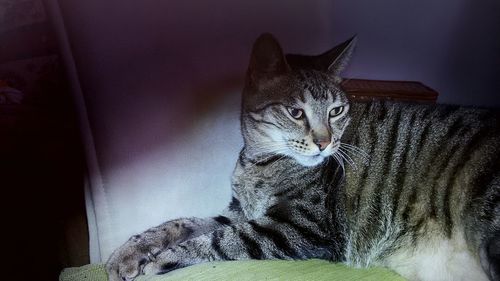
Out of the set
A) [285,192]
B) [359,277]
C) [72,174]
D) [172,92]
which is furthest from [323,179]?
[72,174]

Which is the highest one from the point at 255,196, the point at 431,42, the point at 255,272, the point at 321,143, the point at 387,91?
the point at 431,42

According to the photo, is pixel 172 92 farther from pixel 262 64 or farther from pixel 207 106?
pixel 262 64

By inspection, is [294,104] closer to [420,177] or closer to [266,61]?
[266,61]

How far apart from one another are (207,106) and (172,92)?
0.33ft

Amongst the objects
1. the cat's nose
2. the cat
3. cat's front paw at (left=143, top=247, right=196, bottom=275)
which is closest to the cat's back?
the cat

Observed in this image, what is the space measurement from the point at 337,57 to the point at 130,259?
2.07 feet

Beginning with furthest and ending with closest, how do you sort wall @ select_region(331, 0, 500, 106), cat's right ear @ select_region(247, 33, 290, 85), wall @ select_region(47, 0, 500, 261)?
wall @ select_region(331, 0, 500, 106)
cat's right ear @ select_region(247, 33, 290, 85)
wall @ select_region(47, 0, 500, 261)

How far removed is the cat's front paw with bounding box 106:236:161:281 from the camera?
83 centimetres

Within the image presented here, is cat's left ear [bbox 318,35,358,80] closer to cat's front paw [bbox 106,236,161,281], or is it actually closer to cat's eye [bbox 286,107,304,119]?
cat's eye [bbox 286,107,304,119]

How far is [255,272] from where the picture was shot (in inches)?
32.2

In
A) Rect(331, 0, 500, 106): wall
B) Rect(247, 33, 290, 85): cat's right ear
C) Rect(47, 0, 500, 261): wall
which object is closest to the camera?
Rect(47, 0, 500, 261): wall

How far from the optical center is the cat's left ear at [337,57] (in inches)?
38.6

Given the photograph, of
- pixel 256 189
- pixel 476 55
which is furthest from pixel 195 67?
pixel 476 55

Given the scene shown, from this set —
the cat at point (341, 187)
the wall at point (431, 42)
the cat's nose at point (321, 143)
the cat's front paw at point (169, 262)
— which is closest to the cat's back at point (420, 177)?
the cat at point (341, 187)
